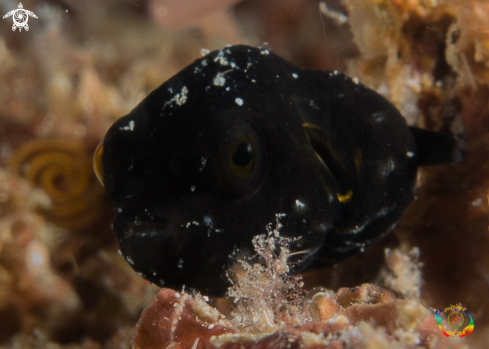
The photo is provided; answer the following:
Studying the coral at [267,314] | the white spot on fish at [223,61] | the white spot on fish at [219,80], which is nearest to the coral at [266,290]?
the coral at [267,314]

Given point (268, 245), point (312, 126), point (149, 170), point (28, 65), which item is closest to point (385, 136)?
point (312, 126)

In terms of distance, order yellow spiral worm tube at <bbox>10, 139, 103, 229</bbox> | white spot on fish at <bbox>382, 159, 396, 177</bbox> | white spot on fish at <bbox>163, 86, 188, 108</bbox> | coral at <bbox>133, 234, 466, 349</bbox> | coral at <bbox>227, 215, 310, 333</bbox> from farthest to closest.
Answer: yellow spiral worm tube at <bbox>10, 139, 103, 229</bbox>
white spot on fish at <bbox>382, 159, 396, 177</bbox>
white spot on fish at <bbox>163, 86, 188, 108</bbox>
coral at <bbox>227, 215, 310, 333</bbox>
coral at <bbox>133, 234, 466, 349</bbox>

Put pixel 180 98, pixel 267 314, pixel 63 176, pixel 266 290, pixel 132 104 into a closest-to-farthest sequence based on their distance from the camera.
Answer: pixel 267 314
pixel 266 290
pixel 180 98
pixel 63 176
pixel 132 104

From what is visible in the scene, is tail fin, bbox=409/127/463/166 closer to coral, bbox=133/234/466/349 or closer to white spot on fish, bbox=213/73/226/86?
coral, bbox=133/234/466/349

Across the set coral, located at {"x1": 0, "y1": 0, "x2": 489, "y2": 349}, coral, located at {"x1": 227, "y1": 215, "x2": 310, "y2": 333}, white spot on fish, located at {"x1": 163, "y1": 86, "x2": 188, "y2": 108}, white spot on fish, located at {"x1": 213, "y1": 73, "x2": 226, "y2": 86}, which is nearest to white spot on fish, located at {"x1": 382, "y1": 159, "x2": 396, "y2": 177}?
coral, located at {"x1": 0, "y1": 0, "x2": 489, "y2": 349}

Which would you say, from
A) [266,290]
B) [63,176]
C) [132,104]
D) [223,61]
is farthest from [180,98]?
[63,176]

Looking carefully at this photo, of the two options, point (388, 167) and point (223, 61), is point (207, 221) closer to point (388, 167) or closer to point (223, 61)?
point (223, 61)

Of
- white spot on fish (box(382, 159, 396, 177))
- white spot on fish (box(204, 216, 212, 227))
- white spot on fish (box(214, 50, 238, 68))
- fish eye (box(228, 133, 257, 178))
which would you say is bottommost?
white spot on fish (box(204, 216, 212, 227))

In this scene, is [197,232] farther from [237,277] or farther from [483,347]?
[483,347]
